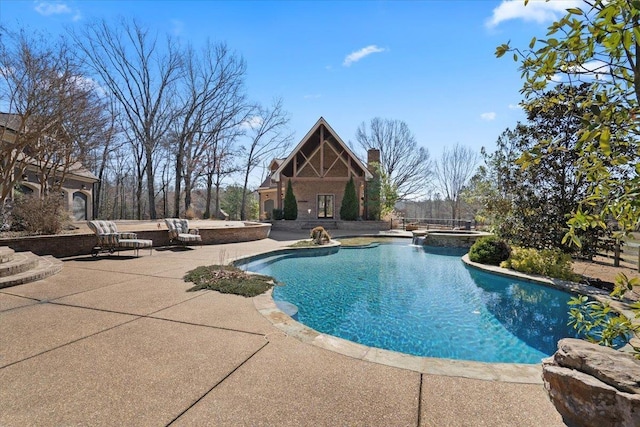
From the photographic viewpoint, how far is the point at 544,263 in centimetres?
Answer: 775

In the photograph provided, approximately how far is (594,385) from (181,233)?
11685 mm

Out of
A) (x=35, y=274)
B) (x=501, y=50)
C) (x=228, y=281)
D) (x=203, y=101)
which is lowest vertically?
(x=228, y=281)

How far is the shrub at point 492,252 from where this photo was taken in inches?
362

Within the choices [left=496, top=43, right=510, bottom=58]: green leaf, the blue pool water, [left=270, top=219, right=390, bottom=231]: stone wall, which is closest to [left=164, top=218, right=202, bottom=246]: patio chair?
the blue pool water

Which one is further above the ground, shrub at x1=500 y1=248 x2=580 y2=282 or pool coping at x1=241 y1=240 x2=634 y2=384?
shrub at x1=500 y1=248 x2=580 y2=282

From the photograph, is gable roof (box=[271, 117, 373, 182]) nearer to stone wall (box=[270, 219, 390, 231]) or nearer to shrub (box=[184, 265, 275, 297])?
stone wall (box=[270, 219, 390, 231])

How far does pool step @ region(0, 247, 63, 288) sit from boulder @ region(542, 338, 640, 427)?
776cm

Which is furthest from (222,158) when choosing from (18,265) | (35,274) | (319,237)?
(35,274)

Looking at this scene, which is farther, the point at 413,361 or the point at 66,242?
the point at 66,242

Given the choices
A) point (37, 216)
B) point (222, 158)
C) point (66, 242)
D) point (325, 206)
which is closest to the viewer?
point (66, 242)

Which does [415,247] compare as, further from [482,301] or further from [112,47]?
[112,47]

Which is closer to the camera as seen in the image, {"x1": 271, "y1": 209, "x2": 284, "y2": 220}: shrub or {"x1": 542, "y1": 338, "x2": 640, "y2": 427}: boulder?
{"x1": 542, "y1": 338, "x2": 640, "y2": 427}: boulder

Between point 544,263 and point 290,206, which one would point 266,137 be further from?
point 544,263

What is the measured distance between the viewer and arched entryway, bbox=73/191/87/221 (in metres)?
21.5
